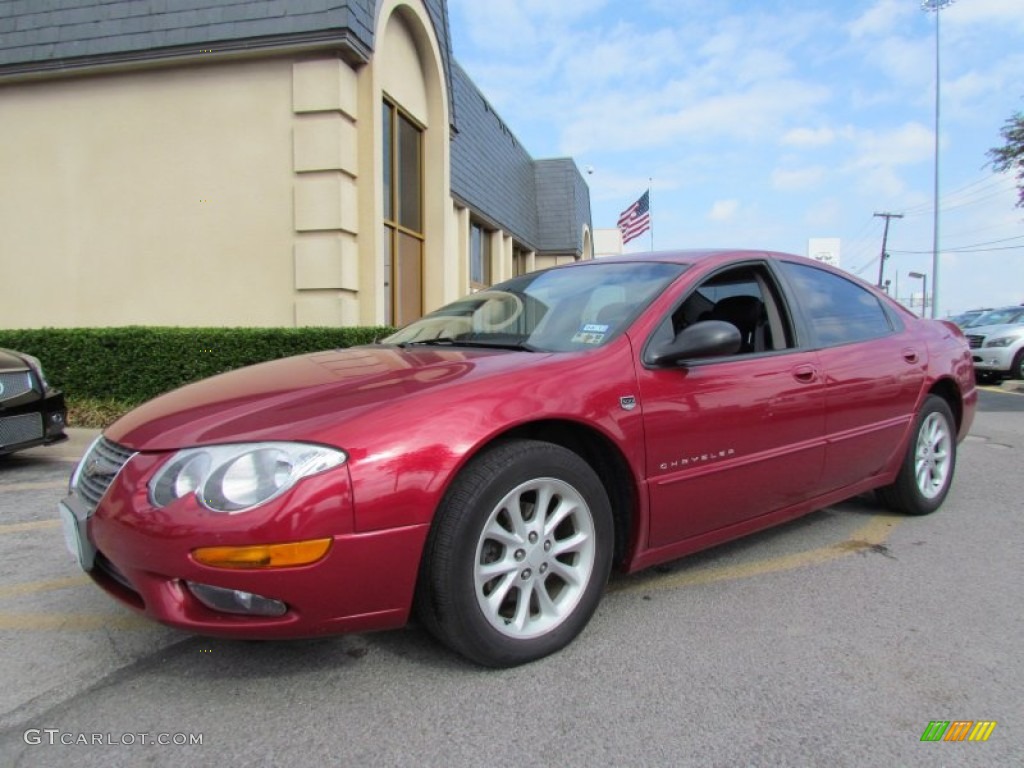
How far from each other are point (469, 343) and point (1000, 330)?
1451 centimetres

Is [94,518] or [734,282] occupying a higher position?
[734,282]

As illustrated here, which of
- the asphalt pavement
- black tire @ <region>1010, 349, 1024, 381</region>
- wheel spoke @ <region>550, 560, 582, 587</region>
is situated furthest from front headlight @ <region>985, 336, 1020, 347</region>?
wheel spoke @ <region>550, 560, 582, 587</region>

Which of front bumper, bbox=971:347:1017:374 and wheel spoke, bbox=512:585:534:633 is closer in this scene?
wheel spoke, bbox=512:585:534:633

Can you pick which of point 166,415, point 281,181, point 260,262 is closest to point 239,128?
point 281,181

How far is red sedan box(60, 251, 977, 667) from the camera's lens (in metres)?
1.96

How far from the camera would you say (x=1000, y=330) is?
13.6 metres

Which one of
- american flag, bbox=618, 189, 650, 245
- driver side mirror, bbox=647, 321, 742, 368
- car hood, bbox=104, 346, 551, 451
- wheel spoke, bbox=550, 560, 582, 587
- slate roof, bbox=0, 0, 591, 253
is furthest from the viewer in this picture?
american flag, bbox=618, 189, 650, 245

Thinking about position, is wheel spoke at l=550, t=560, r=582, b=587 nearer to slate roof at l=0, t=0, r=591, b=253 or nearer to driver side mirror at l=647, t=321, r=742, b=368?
driver side mirror at l=647, t=321, r=742, b=368

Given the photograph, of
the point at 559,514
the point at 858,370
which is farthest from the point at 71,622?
the point at 858,370

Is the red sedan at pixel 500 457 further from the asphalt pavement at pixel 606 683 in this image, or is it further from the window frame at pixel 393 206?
the window frame at pixel 393 206

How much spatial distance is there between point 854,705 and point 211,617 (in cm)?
194

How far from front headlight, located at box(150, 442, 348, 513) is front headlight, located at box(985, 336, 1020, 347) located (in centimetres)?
1523

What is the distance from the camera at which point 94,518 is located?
6.98ft

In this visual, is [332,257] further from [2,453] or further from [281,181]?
[2,453]
